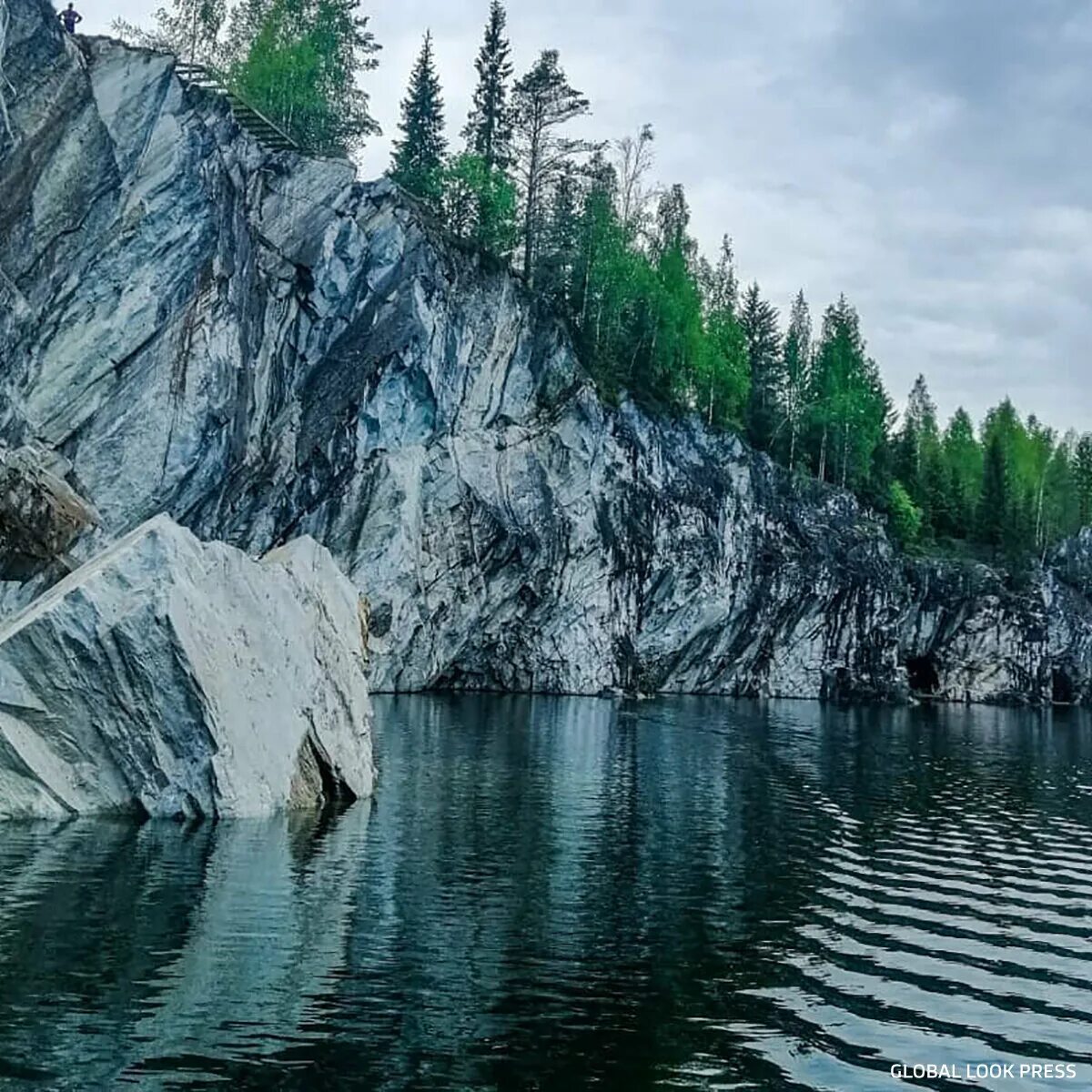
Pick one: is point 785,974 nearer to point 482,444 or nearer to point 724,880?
point 724,880

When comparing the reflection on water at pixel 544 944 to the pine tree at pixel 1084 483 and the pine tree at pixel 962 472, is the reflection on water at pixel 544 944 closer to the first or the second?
the pine tree at pixel 962 472

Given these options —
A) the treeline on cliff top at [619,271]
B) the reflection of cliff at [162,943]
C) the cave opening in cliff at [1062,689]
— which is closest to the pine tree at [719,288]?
the treeline on cliff top at [619,271]

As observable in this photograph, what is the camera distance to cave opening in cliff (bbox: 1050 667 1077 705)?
361 feet

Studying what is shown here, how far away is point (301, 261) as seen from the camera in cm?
6275

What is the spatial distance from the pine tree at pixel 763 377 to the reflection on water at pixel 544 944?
7488 centimetres

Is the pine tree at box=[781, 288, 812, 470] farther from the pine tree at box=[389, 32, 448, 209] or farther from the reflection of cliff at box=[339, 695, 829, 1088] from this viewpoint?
the reflection of cliff at box=[339, 695, 829, 1088]

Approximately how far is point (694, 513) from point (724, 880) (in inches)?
2639

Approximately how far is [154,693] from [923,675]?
312ft

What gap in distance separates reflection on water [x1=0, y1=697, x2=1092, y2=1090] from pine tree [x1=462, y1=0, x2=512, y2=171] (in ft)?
220

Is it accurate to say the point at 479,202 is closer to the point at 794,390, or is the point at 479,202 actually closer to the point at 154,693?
the point at 794,390

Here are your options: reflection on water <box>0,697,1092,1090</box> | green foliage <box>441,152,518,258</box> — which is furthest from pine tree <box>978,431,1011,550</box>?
reflection on water <box>0,697,1092,1090</box>

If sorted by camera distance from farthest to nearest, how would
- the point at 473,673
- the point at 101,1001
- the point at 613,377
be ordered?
the point at 613,377 → the point at 473,673 → the point at 101,1001

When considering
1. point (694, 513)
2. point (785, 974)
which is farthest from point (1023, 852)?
point (694, 513)

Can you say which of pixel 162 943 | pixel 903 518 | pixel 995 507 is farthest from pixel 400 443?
pixel 995 507
